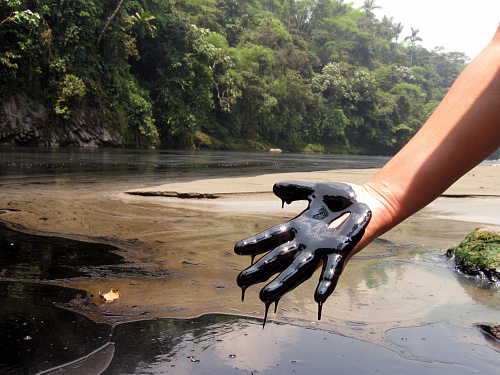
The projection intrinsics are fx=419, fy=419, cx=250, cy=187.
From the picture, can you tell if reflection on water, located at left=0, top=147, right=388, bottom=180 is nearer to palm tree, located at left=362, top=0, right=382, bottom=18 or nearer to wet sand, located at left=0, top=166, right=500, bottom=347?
wet sand, located at left=0, top=166, right=500, bottom=347

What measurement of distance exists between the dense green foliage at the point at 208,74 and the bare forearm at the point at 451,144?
1885 cm

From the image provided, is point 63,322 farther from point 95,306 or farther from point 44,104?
point 44,104

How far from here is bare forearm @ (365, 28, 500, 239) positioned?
0.99 m

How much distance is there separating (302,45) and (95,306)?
181 feet

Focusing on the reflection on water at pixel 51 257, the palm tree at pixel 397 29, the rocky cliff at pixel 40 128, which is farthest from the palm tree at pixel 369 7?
the reflection on water at pixel 51 257

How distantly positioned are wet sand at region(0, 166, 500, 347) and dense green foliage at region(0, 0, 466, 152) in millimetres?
15453

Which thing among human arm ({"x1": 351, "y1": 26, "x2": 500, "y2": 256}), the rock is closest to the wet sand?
the rock

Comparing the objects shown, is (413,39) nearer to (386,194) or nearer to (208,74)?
(208,74)

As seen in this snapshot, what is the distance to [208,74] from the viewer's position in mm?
29797

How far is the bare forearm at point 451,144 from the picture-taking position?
3.25 ft

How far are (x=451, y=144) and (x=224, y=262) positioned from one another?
192 cm

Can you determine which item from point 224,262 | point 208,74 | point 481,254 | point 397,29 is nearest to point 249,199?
point 224,262

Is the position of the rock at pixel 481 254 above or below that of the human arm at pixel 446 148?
below

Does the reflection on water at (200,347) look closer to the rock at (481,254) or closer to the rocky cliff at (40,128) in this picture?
the rock at (481,254)
